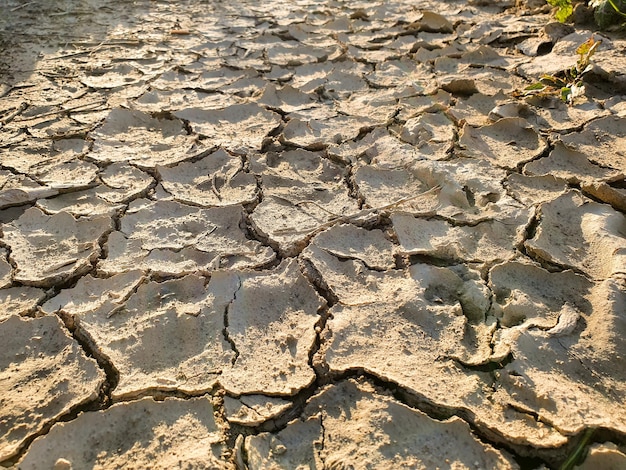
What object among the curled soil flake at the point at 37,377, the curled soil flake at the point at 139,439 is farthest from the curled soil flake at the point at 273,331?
the curled soil flake at the point at 37,377

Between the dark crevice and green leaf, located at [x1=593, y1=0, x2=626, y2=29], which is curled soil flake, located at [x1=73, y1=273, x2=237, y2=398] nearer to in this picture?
the dark crevice

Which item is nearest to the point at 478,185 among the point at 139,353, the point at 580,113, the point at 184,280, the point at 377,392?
the point at 580,113

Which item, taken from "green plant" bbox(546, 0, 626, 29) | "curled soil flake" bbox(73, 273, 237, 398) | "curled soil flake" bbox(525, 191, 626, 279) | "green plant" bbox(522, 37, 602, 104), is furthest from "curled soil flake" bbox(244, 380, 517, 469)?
"green plant" bbox(546, 0, 626, 29)

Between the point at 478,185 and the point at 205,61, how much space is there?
66.4 inches

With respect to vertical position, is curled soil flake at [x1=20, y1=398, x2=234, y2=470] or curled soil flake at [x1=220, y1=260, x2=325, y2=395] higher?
curled soil flake at [x1=220, y1=260, x2=325, y2=395]

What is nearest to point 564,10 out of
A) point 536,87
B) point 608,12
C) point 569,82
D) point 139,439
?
point 608,12

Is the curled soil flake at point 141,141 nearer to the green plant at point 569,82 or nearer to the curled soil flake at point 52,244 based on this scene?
the curled soil flake at point 52,244

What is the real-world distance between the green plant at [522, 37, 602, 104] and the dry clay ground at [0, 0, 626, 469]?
0.07 m

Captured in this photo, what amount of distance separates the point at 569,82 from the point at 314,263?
1605mm

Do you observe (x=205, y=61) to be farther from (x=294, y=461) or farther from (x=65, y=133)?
(x=294, y=461)

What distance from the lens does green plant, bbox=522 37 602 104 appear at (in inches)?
86.0

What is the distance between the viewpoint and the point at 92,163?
75.2 inches

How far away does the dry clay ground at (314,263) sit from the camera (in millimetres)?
1071

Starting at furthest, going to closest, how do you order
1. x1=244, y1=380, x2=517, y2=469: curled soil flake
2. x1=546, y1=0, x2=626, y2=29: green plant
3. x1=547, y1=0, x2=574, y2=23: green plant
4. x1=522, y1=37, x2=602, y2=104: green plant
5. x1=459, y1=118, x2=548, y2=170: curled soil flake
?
1. x1=547, y1=0, x2=574, y2=23: green plant
2. x1=546, y1=0, x2=626, y2=29: green plant
3. x1=522, y1=37, x2=602, y2=104: green plant
4. x1=459, y1=118, x2=548, y2=170: curled soil flake
5. x1=244, y1=380, x2=517, y2=469: curled soil flake
